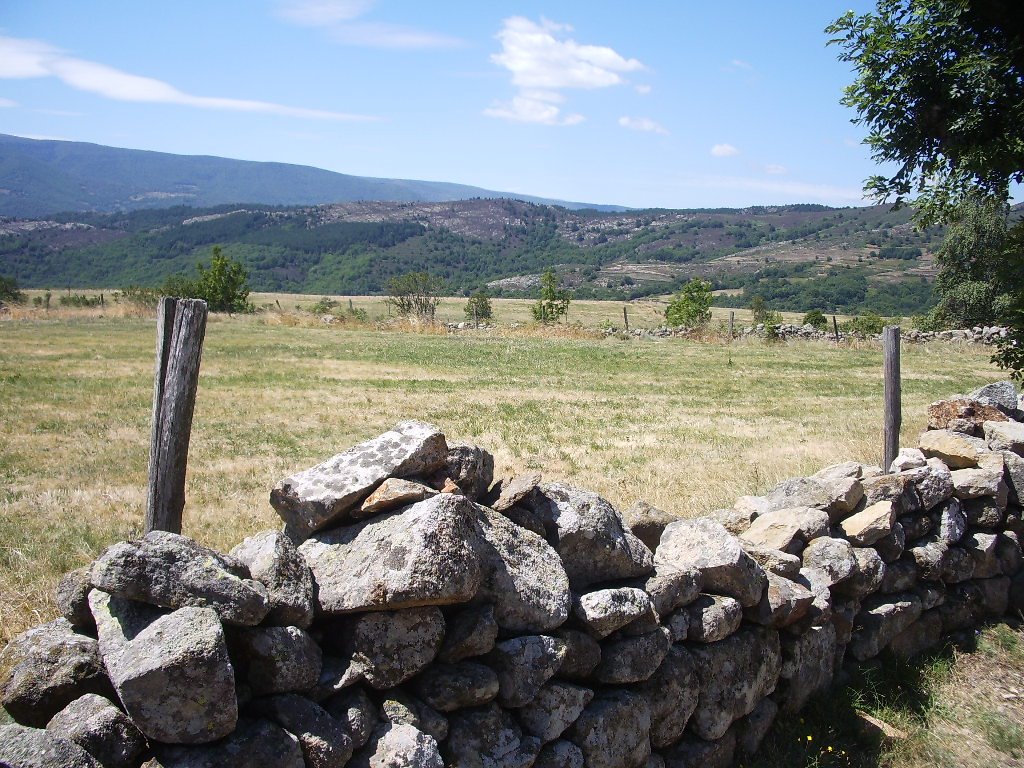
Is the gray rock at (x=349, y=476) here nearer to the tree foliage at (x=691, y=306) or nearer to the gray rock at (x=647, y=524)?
the gray rock at (x=647, y=524)

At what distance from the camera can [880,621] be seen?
248 inches

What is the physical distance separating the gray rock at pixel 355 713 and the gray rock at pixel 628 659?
1440 millimetres

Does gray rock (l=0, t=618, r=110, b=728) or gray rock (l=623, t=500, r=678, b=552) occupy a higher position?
gray rock (l=0, t=618, r=110, b=728)

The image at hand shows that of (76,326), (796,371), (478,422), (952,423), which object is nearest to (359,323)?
(76,326)

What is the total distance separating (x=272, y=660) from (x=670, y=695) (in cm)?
251

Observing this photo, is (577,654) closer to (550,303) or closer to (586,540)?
(586,540)

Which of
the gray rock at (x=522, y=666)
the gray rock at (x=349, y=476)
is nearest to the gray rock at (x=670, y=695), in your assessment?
the gray rock at (x=522, y=666)

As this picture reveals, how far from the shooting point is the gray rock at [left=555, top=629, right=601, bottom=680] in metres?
4.09

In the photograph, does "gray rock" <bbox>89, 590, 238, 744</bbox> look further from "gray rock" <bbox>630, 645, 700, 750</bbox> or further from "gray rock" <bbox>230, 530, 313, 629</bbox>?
"gray rock" <bbox>630, 645, 700, 750</bbox>

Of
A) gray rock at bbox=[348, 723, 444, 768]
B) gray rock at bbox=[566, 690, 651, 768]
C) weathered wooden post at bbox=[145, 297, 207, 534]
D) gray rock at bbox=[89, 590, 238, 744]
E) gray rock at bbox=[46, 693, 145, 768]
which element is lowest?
gray rock at bbox=[566, 690, 651, 768]

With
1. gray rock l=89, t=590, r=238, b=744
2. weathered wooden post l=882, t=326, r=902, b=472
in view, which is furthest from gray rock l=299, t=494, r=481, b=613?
weathered wooden post l=882, t=326, r=902, b=472

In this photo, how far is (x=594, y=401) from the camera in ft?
55.2

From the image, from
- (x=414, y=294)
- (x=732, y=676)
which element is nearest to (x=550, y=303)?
(x=414, y=294)

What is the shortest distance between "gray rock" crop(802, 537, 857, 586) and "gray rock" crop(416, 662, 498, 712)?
3239 mm
